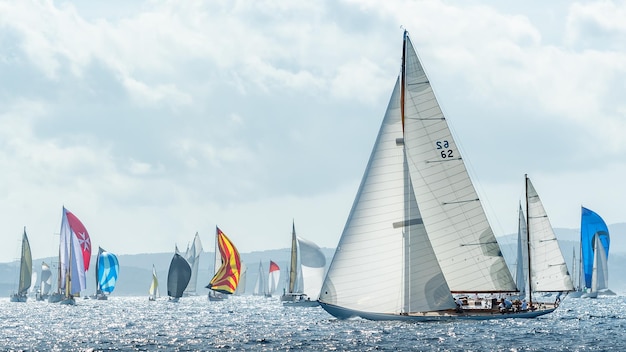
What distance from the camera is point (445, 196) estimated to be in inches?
2080

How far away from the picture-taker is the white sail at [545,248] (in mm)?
74250

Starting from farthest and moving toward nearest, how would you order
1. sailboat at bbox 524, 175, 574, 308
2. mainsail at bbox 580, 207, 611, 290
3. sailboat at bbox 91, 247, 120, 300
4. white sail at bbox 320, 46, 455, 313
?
sailboat at bbox 91, 247, 120, 300
mainsail at bbox 580, 207, 611, 290
sailboat at bbox 524, 175, 574, 308
white sail at bbox 320, 46, 455, 313

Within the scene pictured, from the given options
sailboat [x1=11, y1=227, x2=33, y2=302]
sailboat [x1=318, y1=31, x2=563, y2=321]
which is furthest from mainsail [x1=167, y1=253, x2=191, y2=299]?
sailboat [x1=318, y1=31, x2=563, y2=321]

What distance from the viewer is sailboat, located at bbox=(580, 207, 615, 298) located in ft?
393

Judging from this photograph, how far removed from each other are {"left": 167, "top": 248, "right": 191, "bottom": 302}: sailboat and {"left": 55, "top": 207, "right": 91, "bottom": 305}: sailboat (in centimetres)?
1390

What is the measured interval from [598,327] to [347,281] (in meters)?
20.7

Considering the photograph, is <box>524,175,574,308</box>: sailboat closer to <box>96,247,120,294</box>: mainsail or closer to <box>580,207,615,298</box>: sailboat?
<box>580,207,615,298</box>: sailboat

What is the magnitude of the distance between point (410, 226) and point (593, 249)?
81.8 meters

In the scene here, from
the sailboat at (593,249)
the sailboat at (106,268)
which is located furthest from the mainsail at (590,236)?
the sailboat at (106,268)

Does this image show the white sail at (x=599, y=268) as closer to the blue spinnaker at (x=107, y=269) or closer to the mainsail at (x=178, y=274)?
the mainsail at (x=178, y=274)

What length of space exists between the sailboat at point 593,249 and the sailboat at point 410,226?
213 feet

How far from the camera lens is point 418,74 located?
51.6 m

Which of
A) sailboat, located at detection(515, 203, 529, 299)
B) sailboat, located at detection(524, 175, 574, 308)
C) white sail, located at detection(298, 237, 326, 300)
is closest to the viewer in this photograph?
sailboat, located at detection(524, 175, 574, 308)

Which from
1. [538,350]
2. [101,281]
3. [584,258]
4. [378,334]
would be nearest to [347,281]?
[378,334]
